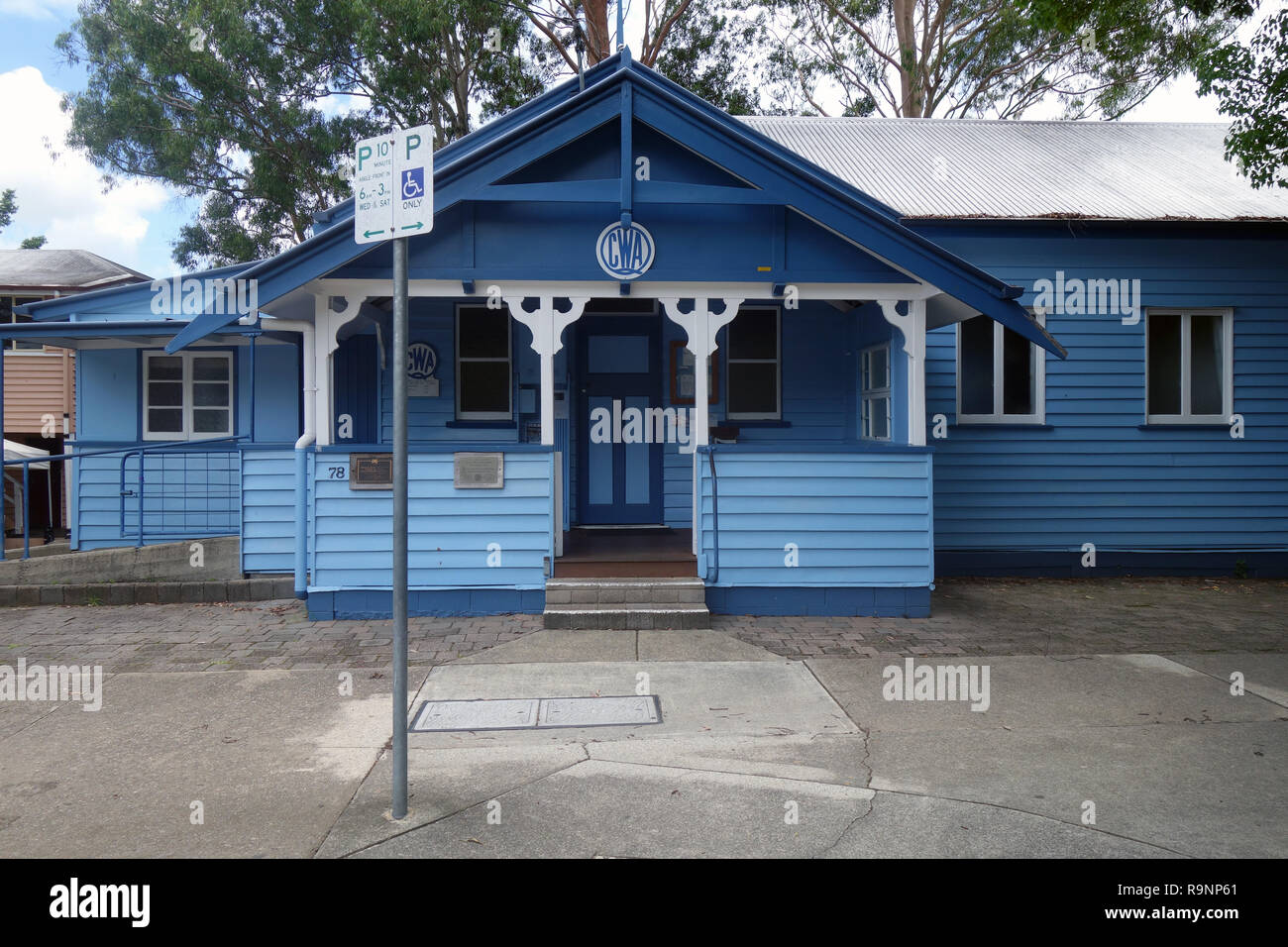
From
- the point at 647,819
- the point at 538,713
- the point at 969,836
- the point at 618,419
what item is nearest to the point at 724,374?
the point at 618,419

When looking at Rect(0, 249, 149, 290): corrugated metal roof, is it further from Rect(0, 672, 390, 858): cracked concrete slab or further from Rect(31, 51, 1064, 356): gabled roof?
Rect(0, 672, 390, 858): cracked concrete slab

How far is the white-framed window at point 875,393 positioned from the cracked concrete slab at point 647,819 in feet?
19.2

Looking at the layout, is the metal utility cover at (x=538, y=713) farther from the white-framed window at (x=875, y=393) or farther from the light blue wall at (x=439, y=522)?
the white-framed window at (x=875, y=393)

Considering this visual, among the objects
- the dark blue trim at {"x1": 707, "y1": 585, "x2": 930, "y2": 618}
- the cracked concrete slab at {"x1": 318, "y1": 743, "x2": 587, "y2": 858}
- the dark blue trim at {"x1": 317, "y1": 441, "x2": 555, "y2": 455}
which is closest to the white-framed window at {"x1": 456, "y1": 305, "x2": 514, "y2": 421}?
the dark blue trim at {"x1": 317, "y1": 441, "x2": 555, "y2": 455}

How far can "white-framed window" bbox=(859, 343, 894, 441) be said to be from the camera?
1031cm

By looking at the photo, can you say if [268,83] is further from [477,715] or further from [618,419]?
[477,715]

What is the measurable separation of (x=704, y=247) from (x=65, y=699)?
6.10 metres

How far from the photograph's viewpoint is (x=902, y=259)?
843 centimetres

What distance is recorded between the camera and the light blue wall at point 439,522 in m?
8.73

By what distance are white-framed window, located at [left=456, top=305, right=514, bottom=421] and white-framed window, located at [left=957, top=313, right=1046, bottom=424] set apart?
17.6ft

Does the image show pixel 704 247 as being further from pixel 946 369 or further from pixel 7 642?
pixel 7 642

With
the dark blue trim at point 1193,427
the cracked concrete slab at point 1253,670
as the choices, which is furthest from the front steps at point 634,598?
the dark blue trim at point 1193,427

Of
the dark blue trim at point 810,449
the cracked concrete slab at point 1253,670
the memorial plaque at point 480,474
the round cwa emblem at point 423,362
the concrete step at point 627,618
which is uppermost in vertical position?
the round cwa emblem at point 423,362

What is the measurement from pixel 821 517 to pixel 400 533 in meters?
5.26
